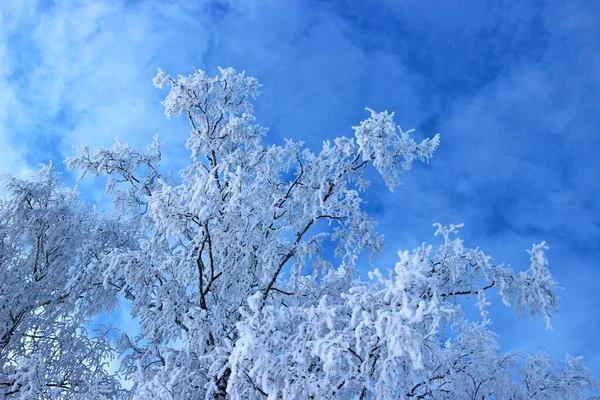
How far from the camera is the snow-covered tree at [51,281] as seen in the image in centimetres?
801

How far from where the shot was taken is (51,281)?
9703 mm

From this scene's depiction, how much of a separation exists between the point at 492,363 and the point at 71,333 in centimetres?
720

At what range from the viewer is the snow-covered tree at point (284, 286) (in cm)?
419

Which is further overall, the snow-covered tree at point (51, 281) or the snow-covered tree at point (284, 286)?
the snow-covered tree at point (51, 281)

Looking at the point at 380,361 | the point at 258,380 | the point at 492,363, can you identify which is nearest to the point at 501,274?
the point at 492,363

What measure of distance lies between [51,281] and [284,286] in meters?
5.30

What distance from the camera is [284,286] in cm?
811

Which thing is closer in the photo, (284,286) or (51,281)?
(284,286)

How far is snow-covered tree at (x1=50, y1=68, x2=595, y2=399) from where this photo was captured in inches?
165

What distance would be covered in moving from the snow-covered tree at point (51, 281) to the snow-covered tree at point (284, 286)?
986 millimetres

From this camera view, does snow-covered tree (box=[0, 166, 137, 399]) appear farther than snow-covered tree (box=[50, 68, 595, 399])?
Yes

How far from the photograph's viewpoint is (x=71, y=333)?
8367 mm

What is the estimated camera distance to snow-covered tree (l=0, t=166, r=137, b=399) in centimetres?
801

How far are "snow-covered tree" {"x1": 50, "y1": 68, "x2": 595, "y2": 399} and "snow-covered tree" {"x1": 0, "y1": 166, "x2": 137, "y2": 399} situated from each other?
38.8 inches
